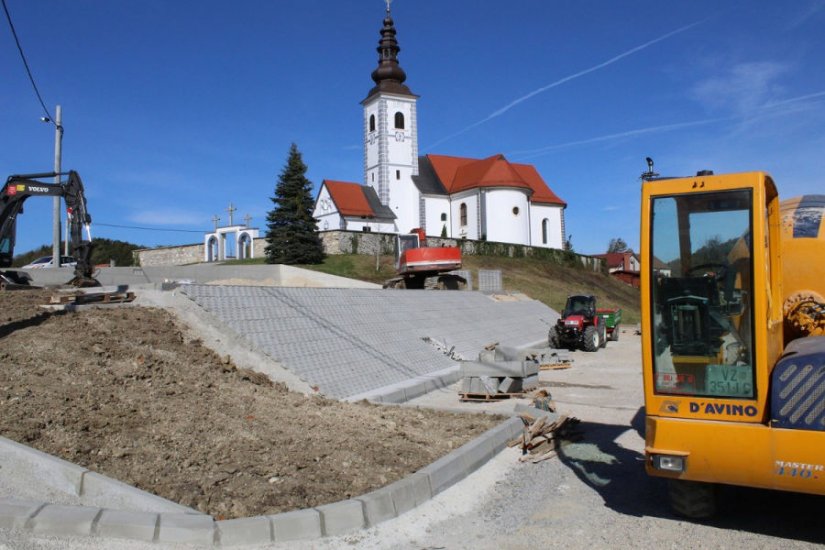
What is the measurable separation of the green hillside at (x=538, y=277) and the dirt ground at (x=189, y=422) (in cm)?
2931

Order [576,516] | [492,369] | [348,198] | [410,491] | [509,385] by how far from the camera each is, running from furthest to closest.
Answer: [348,198] → [492,369] → [509,385] → [410,491] → [576,516]

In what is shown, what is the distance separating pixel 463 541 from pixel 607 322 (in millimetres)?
23075

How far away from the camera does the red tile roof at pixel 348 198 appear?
5700 cm

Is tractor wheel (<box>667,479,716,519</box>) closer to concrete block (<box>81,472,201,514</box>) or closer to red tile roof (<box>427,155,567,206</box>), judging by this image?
concrete block (<box>81,472,201,514</box>)

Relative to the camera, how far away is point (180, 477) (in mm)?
5891

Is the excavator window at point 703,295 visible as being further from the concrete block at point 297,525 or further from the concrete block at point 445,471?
the concrete block at point 297,525

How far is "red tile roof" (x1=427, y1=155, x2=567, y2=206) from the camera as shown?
61.6 m

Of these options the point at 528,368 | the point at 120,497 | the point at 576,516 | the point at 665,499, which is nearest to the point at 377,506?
the point at 576,516

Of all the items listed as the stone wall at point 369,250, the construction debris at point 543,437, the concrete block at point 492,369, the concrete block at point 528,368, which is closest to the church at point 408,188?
the stone wall at point 369,250

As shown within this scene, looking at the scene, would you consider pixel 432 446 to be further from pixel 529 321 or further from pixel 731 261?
pixel 529 321

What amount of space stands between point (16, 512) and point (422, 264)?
76.4ft

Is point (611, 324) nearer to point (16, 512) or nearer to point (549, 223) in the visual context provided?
point (16, 512)

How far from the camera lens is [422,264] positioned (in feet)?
91.7

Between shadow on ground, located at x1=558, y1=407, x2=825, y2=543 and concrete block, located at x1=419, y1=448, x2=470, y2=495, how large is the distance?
1.40m
